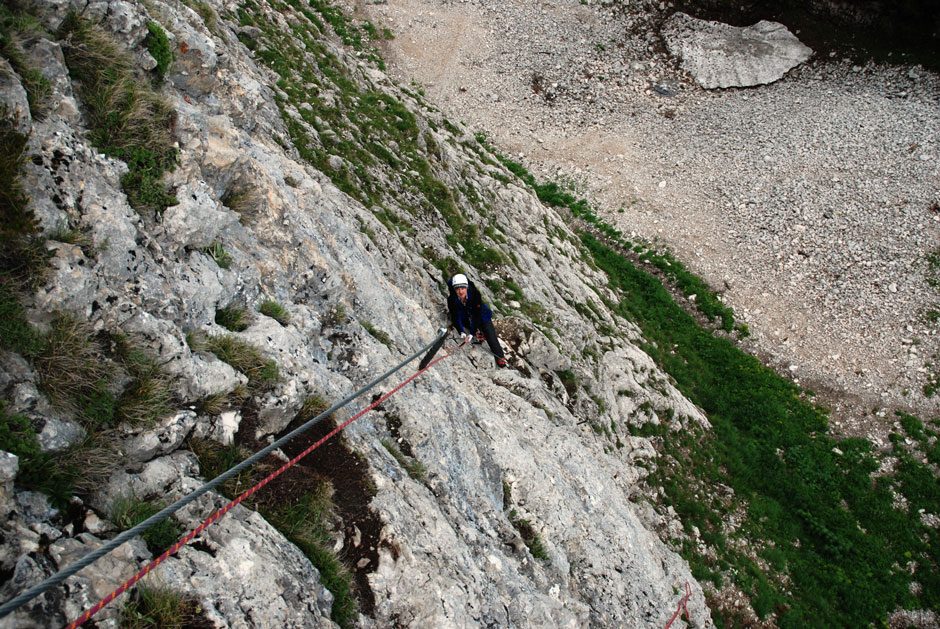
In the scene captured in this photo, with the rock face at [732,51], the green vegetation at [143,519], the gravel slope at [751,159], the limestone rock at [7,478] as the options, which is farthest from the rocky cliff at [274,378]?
the rock face at [732,51]

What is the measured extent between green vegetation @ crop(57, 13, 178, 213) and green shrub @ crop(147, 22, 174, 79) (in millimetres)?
857

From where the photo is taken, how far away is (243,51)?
14.8 meters

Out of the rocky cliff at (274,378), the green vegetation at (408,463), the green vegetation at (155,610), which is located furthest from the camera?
the green vegetation at (408,463)

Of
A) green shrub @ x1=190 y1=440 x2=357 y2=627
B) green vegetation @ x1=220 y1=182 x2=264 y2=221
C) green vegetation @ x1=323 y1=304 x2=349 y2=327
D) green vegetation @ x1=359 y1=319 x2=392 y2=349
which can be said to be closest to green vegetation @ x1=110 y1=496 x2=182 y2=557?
green shrub @ x1=190 y1=440 x2=357 y2=627

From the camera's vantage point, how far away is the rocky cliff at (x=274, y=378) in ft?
14.8

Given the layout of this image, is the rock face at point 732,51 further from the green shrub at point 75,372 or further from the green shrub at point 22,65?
the green shrub at point 75,372

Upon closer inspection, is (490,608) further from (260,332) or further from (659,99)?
(659,99)

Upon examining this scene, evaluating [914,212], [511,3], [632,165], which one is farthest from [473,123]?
[914,212]

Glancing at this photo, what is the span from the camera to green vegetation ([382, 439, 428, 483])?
7.21 meters

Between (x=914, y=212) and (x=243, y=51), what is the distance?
3152 centimetres

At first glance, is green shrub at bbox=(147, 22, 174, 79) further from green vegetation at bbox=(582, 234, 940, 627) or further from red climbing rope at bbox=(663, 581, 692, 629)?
green vegetation at bbox=(582, 234, 940, 627)

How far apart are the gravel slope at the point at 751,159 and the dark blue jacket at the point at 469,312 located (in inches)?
645

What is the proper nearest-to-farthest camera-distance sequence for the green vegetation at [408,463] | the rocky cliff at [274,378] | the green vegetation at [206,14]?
1. the rocky cliff at [274,378]
2. the green vegetation at [408,463]
3. the green vegetation at [206,14]

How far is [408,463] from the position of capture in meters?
7.32
